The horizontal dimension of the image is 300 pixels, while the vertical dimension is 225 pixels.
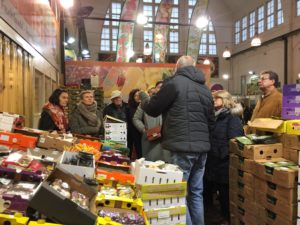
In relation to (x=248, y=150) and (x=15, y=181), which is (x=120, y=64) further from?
(x=15, y=181)

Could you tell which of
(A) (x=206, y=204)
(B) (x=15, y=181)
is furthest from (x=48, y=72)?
(B) (x=15, y=181)

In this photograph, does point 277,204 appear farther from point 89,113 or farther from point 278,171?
point 89,113

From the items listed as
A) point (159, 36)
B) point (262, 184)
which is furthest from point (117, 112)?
point (159, 36)

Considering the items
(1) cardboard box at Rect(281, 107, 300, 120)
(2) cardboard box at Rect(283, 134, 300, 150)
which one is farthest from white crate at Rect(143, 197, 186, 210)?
(1) cardboard box at Rect(281, 107, 300, 120)

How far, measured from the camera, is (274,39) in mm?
18203

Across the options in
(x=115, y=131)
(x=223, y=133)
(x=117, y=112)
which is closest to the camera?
(x=223, y=133)

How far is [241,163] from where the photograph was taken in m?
3.82

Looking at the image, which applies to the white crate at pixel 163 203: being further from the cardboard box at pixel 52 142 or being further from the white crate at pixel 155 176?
the cardboard box at pixel 52 142

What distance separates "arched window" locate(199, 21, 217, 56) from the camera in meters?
24.1

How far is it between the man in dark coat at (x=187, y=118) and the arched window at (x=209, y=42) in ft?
70.2

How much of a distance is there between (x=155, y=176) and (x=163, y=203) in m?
0.21

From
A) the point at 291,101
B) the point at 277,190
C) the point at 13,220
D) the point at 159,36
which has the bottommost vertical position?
the point at 277,190

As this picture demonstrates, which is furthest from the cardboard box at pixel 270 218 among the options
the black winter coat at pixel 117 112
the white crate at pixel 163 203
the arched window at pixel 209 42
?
the arched window at pixel 209 42

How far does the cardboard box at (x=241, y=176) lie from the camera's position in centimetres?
365
